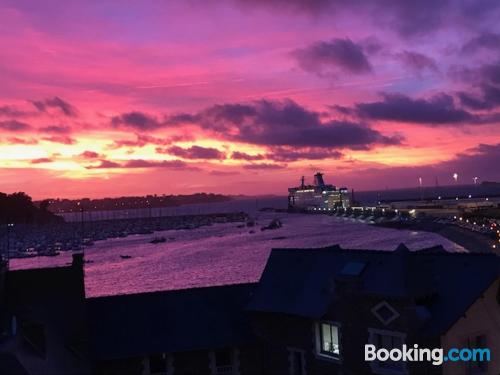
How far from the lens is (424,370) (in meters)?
15.8

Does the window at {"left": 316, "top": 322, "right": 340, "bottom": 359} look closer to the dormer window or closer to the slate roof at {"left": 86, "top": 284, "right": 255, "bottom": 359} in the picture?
the slate roof at {"left": 86, "top": 284, "right": 255, "bottom": 359}

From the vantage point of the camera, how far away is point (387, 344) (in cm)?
1667

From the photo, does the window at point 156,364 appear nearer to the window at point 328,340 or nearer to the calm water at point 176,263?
the window at point 328,340

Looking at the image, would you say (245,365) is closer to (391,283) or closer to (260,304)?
(260,304)

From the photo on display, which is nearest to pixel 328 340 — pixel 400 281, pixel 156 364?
pixel 400 281

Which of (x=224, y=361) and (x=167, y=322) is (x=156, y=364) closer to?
(x=167, y=322)

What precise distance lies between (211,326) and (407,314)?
658 centimetres

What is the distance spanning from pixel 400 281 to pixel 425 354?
2112 millimetres

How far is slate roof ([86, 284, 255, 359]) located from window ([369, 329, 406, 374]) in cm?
453

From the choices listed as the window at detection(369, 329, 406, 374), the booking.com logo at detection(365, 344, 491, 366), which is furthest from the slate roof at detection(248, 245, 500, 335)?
the window at detection(369, 329, 406, 374)

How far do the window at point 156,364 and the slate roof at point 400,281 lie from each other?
3.36 meters

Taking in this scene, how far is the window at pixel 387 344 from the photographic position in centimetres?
1630

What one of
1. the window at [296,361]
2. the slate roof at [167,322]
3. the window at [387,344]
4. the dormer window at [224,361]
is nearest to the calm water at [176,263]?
the slate roof at [167,322]

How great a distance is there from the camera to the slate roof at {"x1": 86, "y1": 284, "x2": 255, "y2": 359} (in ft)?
59.9
